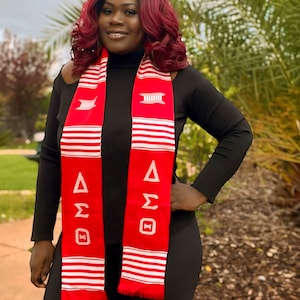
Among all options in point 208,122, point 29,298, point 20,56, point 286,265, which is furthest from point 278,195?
point 20,56

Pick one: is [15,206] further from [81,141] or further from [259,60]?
[81,141]

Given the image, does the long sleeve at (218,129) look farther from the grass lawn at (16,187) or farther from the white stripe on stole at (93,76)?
the grass lawn at (16,187)

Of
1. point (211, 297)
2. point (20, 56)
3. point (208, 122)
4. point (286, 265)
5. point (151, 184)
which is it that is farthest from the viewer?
point (20, 56)

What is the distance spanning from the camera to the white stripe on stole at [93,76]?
1.71 metres

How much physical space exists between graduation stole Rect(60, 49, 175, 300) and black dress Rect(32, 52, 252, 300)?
→ 0.03m

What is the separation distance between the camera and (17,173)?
946cm

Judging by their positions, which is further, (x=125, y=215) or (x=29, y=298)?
(x=29, y=298)

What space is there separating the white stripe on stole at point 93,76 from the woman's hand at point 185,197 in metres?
0.42

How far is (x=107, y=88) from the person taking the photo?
1.71 meters

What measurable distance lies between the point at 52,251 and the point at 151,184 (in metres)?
0.48

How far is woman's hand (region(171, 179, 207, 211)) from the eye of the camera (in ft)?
5.56

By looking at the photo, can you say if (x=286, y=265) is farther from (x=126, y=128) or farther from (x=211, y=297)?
(x=126, y=128)

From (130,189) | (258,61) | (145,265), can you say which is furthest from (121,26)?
(258,61)

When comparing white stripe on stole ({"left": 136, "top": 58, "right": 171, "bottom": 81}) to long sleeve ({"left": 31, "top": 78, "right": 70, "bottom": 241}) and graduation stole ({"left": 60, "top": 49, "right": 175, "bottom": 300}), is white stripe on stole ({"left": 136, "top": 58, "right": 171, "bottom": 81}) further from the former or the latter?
long sleeve ({"left": 31, "top": 78, "right": 70, "bottom": 241})
